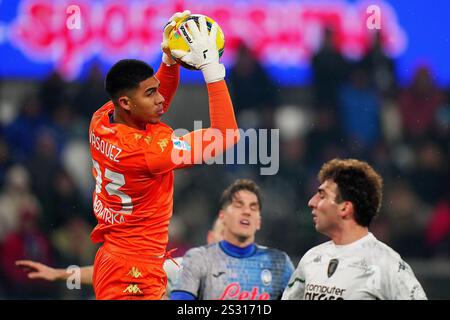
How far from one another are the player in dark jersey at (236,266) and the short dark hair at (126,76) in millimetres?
1855

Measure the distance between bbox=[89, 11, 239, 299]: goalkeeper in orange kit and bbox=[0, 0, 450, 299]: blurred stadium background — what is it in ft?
15.6

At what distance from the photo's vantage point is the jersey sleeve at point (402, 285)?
5.63 metres

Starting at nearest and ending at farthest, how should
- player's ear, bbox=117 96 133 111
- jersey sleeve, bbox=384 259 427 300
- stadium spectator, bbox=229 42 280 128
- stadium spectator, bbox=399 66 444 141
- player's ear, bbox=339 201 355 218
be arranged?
jersey sleeve, bbox=384 259 427 300 < player's ear, bbox=117 96 133 111 < player's ear, bbox=339 201 355 218 < stadium spectator, bbox=229 42 280 128 < stadium spectator, bbox=399 66 444 141

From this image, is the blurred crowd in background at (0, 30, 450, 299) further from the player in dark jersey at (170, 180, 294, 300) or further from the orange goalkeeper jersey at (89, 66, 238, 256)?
the orange goalkeeper jersey at (89, 66, 238, 256)

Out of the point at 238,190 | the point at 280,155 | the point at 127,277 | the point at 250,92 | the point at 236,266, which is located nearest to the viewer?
the point at 127,277

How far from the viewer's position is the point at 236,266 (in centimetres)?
735

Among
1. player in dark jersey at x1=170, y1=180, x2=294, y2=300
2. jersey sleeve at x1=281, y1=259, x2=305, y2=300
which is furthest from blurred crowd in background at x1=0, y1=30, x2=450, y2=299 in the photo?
jersey sleeve at x1=281, y1=259, x2=305, y2=300

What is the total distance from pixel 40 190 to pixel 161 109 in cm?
584

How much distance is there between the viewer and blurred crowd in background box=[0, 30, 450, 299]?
442 inches

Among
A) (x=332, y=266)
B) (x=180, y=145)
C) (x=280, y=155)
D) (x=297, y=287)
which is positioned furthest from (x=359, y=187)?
(x=280, y=155)

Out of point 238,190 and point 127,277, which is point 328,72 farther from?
point 127,277

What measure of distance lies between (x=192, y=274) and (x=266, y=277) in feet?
1.83

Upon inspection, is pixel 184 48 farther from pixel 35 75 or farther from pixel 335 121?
pixel 35 75

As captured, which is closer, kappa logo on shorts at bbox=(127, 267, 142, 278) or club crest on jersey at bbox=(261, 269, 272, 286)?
kappa logo on shorts at bbox=(127, 267, 142, 278)
